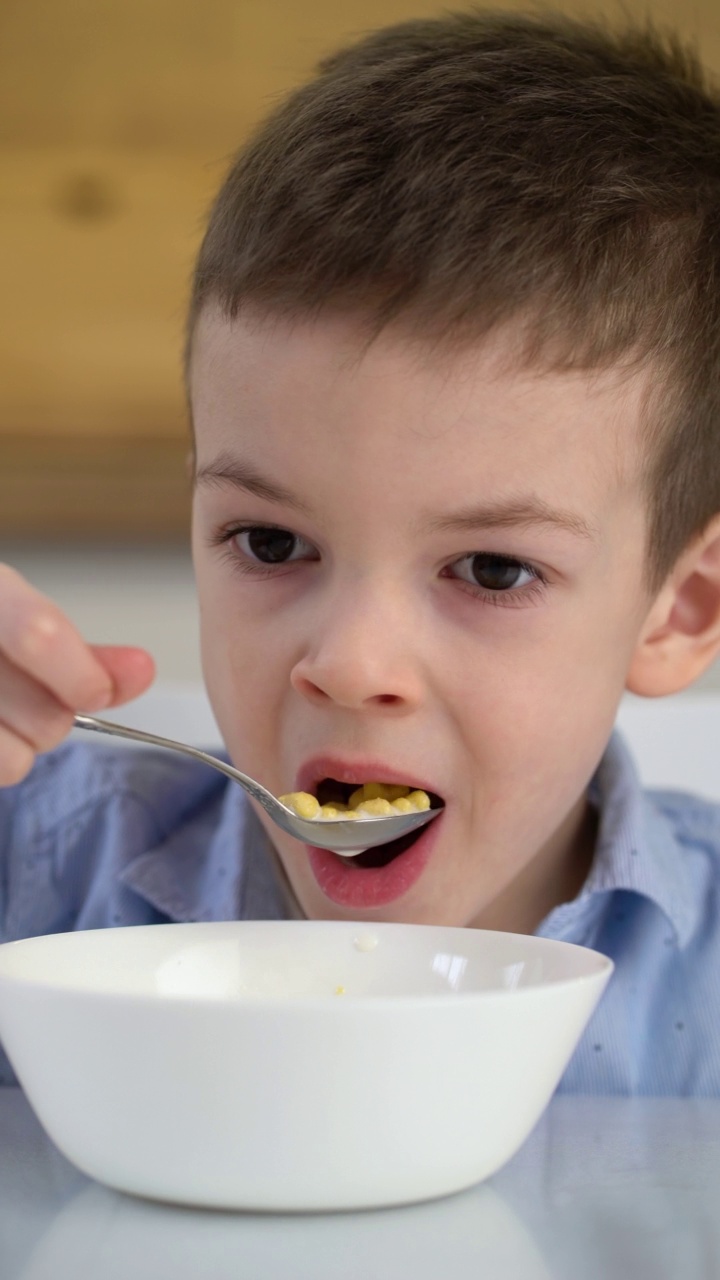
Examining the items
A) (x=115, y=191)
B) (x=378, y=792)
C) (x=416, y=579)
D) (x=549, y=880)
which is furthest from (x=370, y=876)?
(x=115, y=191)

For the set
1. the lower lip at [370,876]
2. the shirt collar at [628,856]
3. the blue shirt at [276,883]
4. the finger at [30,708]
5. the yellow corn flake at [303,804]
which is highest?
the finger at [30,708]

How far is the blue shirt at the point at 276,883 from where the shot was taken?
0.92 m

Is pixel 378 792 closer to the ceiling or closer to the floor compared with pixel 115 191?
closer to the floor

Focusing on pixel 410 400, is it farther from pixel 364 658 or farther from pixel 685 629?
pixel 685 629

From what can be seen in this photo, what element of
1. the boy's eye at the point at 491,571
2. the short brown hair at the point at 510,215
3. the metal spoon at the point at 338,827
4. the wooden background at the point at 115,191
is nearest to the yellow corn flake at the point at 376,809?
the metal spoon at the point at 338,827

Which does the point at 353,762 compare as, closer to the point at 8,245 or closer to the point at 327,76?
the point at 327,76

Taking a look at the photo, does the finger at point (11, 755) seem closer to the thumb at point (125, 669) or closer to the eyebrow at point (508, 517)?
the thumb at point (125, 669)

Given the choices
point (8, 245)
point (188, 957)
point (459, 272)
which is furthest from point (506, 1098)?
point (8, 245)

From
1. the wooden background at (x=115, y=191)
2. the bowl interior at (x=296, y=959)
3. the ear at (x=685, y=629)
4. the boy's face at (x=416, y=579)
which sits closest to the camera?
the bowl interior at (x=296, y=959)

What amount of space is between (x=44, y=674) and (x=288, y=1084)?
9.7 inches

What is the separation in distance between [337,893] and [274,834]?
0.11 metres

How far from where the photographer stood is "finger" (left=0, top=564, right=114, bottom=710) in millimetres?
586

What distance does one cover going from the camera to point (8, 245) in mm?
1681

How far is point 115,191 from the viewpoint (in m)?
1.70
